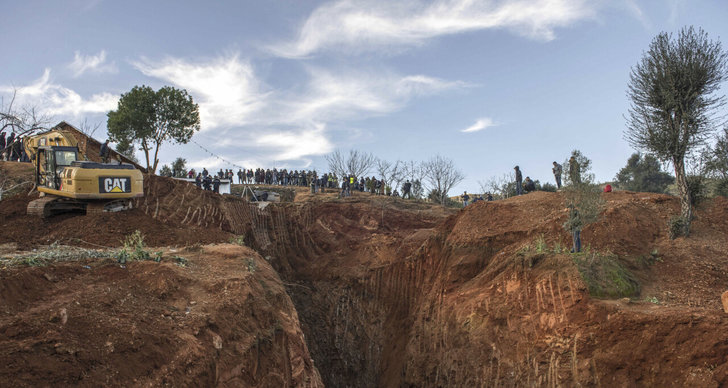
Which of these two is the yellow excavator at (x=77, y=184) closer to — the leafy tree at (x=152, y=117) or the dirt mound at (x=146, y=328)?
the dirt mound at (x=146, y=328)

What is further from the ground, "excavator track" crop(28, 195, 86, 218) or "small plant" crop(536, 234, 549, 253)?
"excavator track" crop(28, 195, 86, 218)

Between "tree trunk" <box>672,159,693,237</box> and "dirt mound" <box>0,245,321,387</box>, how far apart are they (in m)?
12.9

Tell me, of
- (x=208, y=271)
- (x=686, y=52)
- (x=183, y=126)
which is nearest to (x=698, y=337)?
(x=208, y=271)

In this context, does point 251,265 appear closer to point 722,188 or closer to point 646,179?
point 722,188

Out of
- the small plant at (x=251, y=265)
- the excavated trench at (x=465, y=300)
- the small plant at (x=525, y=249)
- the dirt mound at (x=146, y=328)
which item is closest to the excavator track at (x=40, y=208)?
the excavated trench at (x=465, y=300)

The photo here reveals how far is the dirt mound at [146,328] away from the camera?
484cm

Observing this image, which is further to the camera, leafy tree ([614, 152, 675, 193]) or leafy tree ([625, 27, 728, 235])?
leafy tree ([614, 152, 675, 193])

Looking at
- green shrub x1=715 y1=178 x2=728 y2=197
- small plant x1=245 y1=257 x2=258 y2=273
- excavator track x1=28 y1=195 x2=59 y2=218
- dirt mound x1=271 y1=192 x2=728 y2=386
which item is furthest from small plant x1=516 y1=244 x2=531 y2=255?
excavator track x1=28 y1=195 x2=59 y2=218

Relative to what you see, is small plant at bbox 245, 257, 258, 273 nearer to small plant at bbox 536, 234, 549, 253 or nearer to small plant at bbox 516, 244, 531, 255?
small plant at bbox 516, 244, 531, 255

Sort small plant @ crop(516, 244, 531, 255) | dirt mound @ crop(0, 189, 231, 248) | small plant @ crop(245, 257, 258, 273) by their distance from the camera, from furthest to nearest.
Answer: small plant @ crop(516, 244, 531, 255)
dirt mound @ crop(0, 189, 231, 248)
small plant @ crop(245, 257, 258, 273)

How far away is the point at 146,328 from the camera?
19.7 ft

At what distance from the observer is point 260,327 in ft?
26.6

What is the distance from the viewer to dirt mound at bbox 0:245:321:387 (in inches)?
191

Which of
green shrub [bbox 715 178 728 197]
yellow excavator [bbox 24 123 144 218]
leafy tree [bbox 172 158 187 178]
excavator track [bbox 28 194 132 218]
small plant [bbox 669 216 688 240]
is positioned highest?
leafy tree [bbox 172 158 187 178]
